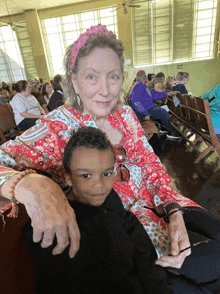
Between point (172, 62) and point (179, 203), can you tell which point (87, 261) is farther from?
point (172, 62)

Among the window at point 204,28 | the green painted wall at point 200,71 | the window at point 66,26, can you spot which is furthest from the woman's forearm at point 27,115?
the window at point 204,28

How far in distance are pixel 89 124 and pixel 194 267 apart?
894 millimetres

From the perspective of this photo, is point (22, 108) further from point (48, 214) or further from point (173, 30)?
point (173, 30)

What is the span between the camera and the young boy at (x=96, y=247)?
0.58 meters

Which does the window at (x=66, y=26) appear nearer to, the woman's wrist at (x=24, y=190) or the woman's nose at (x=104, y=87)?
the woman's nose at (x=104, y=87)

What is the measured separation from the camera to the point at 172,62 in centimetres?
981

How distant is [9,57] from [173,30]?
10.2m

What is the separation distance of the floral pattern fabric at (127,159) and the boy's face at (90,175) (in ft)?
0.75

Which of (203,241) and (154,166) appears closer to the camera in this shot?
(203,241)

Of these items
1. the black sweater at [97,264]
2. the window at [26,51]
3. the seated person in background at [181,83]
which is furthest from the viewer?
the window at [26,51]

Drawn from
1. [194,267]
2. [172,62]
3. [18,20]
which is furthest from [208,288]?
[18,20]

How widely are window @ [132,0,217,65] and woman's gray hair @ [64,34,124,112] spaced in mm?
10242

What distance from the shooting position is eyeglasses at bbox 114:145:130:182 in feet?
3.49

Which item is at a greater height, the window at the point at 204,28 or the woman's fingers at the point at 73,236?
the window at the point at 204,28
